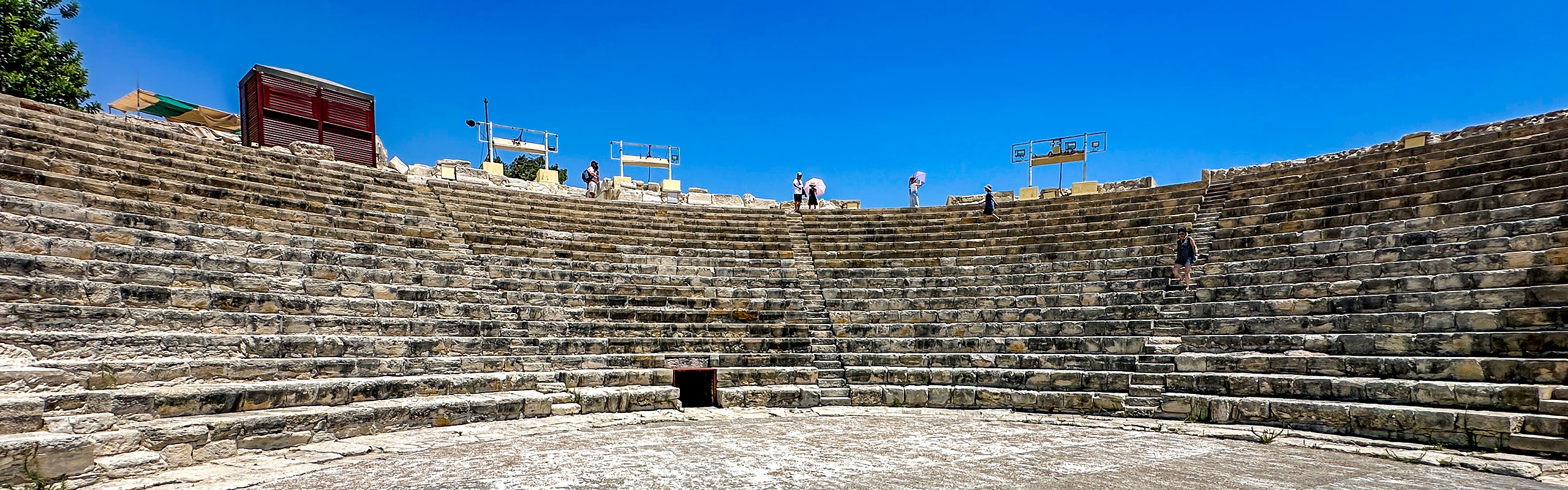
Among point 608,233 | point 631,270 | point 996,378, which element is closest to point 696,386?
point 631,270

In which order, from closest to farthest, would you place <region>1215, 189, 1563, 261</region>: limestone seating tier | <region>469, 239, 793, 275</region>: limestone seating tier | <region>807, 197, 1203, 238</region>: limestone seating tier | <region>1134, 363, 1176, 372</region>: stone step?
<region>1215, 189, 1563, 261</region>: limestone seating tier < <region>1134, 363, 1176, 372</region>: stone step < <region>469, 239, 793, 275</region>: limestone seating tier < <region>807, 197, 1203, 238</region>: limestone seating tier

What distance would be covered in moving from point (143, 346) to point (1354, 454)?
35.0 feet

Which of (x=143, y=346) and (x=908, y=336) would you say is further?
(x=908, y=336)

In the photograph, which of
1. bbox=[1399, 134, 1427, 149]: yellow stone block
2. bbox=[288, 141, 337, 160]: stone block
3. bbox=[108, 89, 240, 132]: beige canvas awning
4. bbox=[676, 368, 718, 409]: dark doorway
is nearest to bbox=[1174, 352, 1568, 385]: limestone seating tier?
bbox=[676, 368, 718, 409]: dark doorway

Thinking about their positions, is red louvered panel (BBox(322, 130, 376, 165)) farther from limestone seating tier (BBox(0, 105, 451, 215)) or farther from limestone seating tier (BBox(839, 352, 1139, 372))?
limestone seating tier (BBox(839, 352, 1139, 372))

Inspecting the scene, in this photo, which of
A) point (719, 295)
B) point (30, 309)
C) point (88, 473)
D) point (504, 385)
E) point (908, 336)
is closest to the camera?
point (88, 473)

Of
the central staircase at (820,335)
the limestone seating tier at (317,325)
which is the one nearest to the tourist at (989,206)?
the central staircase at (820,335)

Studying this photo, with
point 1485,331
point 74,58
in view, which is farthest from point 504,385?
point 74,58

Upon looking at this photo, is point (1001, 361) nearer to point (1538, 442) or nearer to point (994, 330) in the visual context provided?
point (994, 330)

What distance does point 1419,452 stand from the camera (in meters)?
6.76

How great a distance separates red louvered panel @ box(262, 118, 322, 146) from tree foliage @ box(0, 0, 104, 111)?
535cm

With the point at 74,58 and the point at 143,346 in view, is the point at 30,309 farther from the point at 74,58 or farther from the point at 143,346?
the point at 74,58

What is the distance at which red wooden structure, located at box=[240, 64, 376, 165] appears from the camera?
50.6 feet

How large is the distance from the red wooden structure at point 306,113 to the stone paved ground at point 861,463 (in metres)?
11.1
